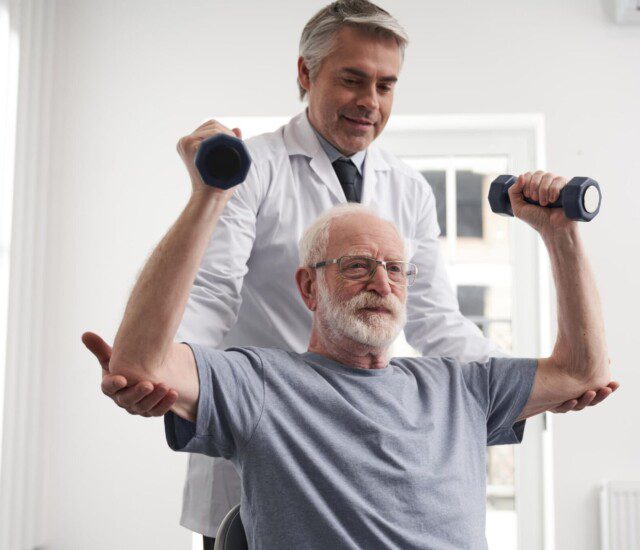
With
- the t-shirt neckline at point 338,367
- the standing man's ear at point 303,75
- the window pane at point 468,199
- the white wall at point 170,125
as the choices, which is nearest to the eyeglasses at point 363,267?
the t-shirt neckline at point 338,367

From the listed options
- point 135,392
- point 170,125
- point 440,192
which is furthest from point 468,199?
point 135,392

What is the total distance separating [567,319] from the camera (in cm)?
164

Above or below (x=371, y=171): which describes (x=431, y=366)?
below

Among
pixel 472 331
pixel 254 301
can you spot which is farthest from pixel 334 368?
pixel 472 331

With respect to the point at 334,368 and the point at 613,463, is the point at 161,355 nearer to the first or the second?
the point at 334,368

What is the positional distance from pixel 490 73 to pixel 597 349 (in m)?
2.08

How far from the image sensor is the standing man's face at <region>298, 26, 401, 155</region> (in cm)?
172

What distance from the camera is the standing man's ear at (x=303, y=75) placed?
6.10 feet

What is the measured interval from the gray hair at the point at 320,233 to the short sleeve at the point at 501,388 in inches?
14.5

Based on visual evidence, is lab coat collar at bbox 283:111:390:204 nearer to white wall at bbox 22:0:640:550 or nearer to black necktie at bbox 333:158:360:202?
black necktie at bbox 333:158:360:202

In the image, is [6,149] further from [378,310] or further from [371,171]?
[378,310]

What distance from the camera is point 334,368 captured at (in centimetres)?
156

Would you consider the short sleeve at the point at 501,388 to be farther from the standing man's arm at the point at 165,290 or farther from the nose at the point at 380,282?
the standing man's arm at the point at 165,290

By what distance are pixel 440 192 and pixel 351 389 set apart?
2260 mm
